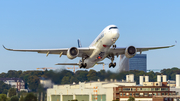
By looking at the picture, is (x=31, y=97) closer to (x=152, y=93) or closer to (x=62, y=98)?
(x=62, y=98)

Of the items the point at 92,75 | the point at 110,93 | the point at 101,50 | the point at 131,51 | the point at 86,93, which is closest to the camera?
the point at 101,50

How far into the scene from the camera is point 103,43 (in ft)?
160

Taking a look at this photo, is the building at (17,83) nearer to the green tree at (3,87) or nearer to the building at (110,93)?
the green tree at (3,87)

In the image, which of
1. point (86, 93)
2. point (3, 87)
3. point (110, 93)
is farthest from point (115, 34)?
point (3, 87)

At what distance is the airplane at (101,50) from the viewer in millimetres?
47188

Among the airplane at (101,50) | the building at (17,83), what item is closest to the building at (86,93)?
the building at (17,83)

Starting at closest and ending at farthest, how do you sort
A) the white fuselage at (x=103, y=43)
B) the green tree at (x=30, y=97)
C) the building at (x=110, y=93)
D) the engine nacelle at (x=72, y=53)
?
the white fuselage at (x=103, y=43) → the engine nacelle at (x=72, y=53) → the green tree at (x=30, y=97) → the building at (x=110, y=93)

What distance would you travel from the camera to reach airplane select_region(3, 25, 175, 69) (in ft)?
155

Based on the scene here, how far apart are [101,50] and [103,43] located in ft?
6.61

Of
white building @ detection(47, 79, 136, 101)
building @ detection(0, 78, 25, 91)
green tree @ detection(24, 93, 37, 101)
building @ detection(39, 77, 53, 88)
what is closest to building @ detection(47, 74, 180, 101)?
white building @ detection(47, 79, 136, 101)

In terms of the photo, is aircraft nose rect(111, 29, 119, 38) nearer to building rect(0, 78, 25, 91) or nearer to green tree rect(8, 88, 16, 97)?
green tree rect(8, 88, 16, 97)

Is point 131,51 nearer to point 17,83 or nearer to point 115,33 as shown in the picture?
point 115,33

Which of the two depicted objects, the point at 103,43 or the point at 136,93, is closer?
the point at 103,43

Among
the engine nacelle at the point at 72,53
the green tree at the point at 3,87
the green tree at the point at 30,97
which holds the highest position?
the engine nacelle at the point at 72,53
